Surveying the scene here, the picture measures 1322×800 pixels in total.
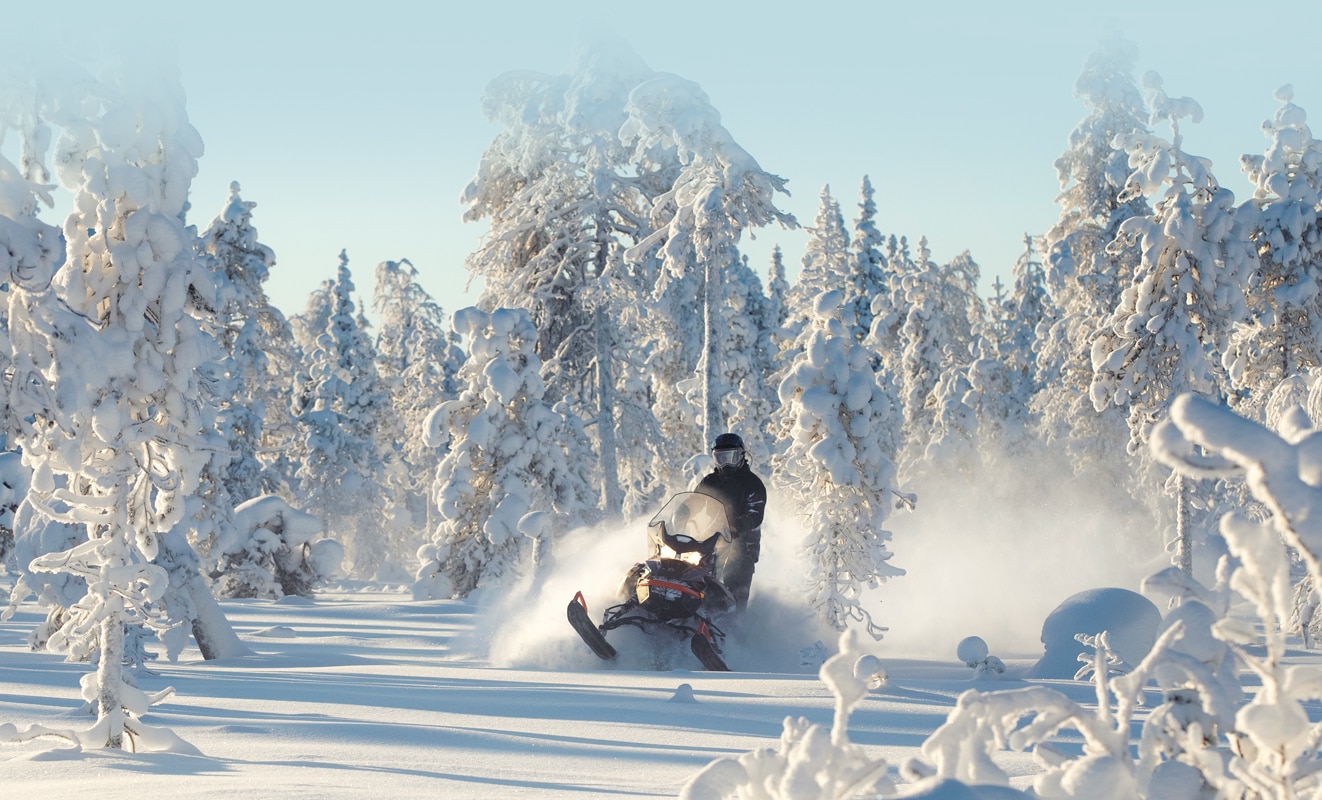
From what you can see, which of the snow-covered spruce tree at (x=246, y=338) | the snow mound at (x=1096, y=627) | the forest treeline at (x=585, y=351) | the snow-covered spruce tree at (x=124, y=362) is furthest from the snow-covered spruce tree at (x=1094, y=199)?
the snow-covered spruce tree at (x=124, y=362)

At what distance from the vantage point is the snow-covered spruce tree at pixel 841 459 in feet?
50.4

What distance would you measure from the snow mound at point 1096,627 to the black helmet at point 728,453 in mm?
3730

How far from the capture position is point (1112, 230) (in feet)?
99.9

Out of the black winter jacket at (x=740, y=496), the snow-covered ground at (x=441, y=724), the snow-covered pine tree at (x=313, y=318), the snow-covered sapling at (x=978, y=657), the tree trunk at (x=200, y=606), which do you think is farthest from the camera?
the snow-covered pine tree at (x=313, y=318)

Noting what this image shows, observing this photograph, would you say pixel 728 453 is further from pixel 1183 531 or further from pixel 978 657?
pixel 1183 531

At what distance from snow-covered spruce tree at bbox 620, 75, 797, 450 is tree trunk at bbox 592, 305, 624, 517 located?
700cm

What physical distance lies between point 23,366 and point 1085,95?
30.0 meters

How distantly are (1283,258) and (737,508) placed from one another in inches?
399

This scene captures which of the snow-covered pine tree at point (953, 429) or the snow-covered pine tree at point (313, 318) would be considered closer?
the snow-covered pine tree at point (953, 429)

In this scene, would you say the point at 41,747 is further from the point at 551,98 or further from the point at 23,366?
the point at 551,98

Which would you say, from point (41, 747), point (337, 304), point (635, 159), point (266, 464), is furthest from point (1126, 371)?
point (337, 304)

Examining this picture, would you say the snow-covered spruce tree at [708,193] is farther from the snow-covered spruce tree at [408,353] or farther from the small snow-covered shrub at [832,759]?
the snow-covered spruce tree at [408,353]

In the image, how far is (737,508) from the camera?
13164mm

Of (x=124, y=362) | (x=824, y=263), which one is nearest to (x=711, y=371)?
(x=124, y=362)
